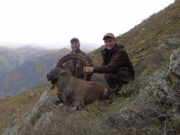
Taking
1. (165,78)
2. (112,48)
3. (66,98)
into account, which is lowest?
(66,98)

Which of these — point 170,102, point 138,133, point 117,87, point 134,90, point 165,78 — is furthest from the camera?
point 117,87

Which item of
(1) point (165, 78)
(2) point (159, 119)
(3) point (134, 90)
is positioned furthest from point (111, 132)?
(3) point (134, 90)

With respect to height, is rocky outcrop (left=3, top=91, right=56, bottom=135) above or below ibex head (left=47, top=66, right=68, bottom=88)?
below

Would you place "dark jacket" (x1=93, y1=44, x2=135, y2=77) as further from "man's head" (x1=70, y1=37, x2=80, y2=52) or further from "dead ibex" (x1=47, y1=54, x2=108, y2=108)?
"man's head" (x1=70, y1=37, x2=80, y2=52)

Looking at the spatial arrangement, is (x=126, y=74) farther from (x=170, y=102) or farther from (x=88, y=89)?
(x=170, y=102)

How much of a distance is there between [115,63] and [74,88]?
5.00ft

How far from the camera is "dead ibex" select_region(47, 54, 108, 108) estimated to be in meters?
7.51

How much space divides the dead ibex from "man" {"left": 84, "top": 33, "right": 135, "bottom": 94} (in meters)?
0.45

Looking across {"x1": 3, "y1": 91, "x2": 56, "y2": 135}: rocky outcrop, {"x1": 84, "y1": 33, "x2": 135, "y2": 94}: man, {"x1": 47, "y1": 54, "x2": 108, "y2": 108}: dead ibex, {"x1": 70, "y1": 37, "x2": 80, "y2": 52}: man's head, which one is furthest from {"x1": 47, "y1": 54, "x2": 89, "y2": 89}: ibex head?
{"x1": 70, "y1": 37, "x2": 80, "y2": 52}: man's head

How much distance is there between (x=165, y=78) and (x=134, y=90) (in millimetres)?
2476

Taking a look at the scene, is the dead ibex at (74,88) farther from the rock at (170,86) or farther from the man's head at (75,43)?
the rock at (170,86)

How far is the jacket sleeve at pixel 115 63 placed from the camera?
729 cm

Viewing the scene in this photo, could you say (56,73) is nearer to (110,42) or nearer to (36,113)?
(36,113)

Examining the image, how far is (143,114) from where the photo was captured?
3.96 meters
